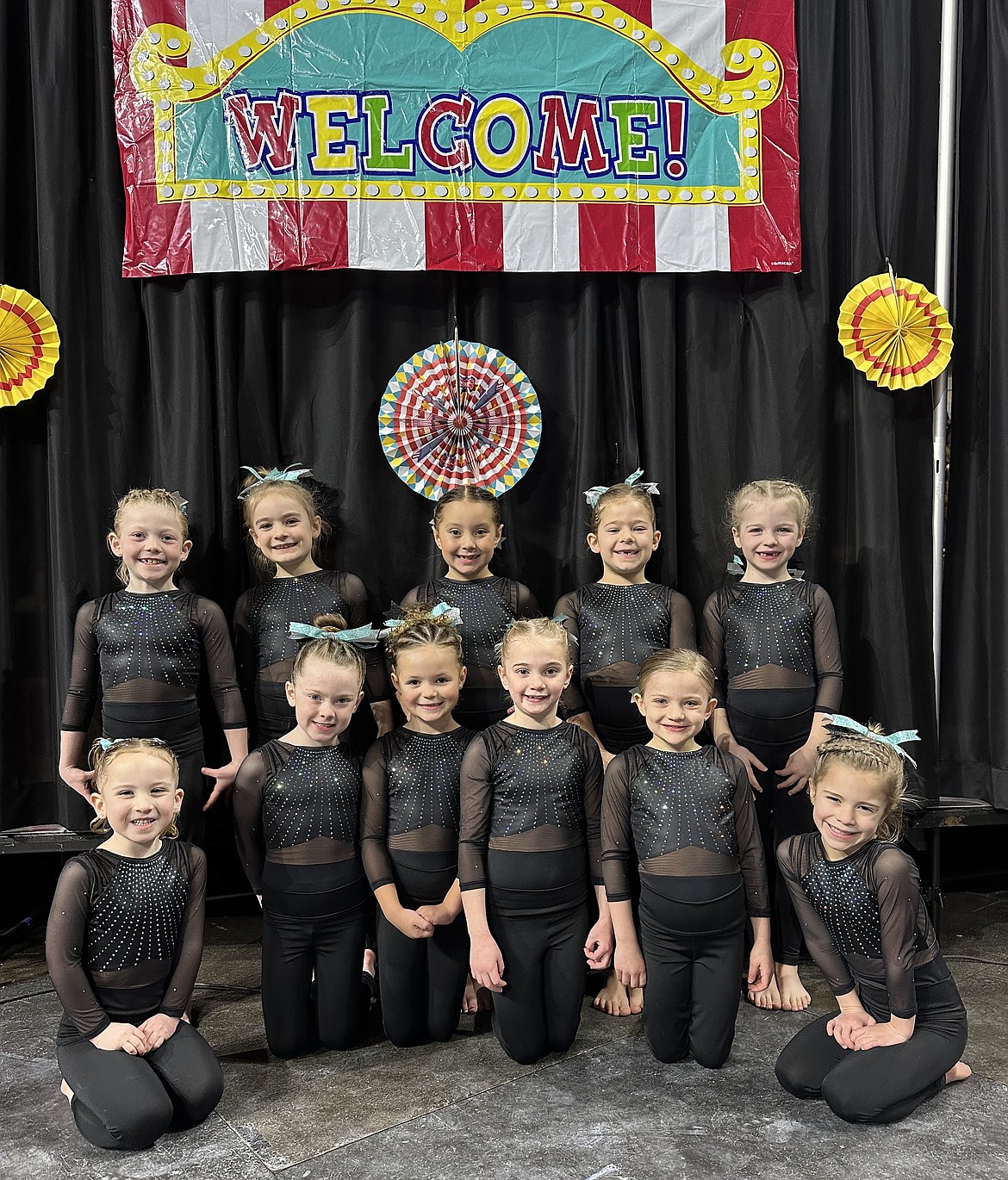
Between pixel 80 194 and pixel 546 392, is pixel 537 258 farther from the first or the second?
pixel 80 194

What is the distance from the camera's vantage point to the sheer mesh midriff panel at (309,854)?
276cm

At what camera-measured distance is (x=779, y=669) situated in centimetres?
316

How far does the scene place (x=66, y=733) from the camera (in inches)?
124

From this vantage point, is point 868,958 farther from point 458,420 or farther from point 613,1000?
point 458,420

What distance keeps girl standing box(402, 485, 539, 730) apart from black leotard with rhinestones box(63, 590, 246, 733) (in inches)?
21.3

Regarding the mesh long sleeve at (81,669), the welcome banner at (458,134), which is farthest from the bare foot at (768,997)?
the welcome banner at (458,134)

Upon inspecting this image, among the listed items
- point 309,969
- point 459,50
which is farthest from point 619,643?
point 459,50

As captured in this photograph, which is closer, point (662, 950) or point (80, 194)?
point (662, 950)

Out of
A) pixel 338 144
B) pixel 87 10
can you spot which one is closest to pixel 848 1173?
pixel 338 144

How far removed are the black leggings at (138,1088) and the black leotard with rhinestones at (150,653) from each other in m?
0.93

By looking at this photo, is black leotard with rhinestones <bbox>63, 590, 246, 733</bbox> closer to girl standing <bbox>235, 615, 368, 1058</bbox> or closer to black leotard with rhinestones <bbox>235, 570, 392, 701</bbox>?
black leotard with rhinestones <bbox>235, 570, 392, 701</bbox>

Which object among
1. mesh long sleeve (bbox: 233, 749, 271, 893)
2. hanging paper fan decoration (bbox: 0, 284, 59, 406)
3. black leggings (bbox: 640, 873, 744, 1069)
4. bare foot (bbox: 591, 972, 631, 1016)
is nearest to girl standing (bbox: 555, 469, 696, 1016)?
bare foot (bbox: 591, 972, 631, 1016)

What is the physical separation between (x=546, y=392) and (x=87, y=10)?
68.9 inches

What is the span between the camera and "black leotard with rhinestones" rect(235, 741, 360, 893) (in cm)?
276
